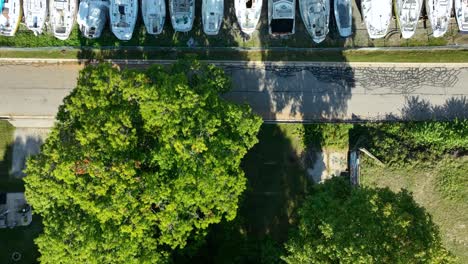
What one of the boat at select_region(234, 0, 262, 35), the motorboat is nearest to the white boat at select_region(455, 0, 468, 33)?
the motorboat

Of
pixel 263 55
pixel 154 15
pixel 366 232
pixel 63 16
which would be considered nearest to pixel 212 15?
pixel 154 15

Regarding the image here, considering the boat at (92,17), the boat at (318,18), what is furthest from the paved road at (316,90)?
the boat at (92,17)

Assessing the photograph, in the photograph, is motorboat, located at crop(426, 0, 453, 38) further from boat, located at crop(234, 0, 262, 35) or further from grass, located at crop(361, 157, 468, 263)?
boat, located at crop(234, 0, 262, 35)

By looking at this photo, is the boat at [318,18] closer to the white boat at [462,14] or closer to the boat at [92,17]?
the white boat at [462,14]

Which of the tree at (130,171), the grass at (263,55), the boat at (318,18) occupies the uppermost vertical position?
the boat at (318,18)

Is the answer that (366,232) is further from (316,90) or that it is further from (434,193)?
(316,90)

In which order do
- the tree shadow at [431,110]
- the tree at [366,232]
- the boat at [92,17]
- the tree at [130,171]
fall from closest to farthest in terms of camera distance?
the tree at [130,171] < the tree at [366,232] < the boat at [92,17] < the tree shadow at [431,110]

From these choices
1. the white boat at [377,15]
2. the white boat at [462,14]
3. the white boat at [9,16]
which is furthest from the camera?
Answer: the white boat at [462,14]

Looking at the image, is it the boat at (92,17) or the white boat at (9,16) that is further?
the white boat at (9,16)
